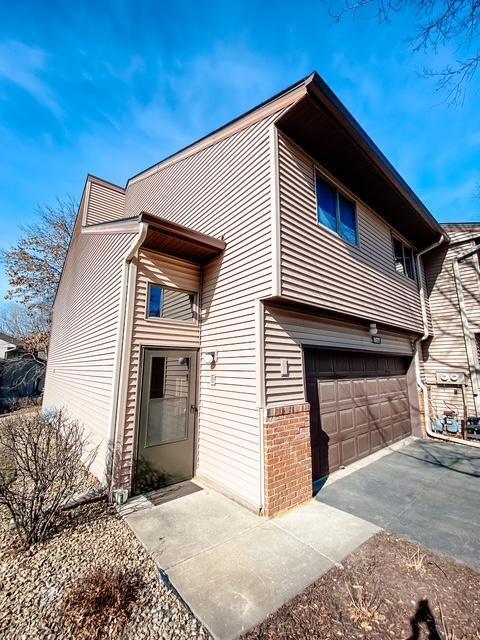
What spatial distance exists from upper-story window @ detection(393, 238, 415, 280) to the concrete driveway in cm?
471

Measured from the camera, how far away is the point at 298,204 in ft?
14.8

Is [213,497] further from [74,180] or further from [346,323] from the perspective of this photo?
[74,180]

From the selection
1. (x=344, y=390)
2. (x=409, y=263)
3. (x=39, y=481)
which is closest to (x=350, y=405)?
(x=344, y=390)

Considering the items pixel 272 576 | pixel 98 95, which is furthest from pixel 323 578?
pixel 98 95

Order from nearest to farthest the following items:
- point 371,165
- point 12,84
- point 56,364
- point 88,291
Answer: point 371,165
point 12,84
point 88,291
point 56,364

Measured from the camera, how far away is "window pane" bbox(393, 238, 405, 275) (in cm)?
762

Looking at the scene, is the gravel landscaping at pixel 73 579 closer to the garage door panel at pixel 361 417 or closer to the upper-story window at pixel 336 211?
the garage door panel at pixel 361 417

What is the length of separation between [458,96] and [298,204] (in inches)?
85.8

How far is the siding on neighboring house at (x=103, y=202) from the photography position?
9.66m

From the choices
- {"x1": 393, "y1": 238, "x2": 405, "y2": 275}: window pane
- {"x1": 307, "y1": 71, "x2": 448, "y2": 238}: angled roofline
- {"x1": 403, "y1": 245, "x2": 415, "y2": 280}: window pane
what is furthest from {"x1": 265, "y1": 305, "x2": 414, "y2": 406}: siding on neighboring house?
{"x1": 403, "y1": 245, "x2": 415, "y2": 280}: window pane

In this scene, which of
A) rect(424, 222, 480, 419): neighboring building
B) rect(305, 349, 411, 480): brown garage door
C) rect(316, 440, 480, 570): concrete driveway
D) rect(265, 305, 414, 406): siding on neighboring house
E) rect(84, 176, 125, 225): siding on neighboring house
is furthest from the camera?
rect(84, 176, 125, 225): siding on neighboring house

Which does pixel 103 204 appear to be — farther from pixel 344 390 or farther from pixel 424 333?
pixel 424 333

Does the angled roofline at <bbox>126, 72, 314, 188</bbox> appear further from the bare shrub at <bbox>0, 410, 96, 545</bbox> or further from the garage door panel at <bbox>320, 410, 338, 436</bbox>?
the bare shrub at <bbox>0, 410, 96, 545</bbox>

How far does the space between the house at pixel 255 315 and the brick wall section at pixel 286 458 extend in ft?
0.07
